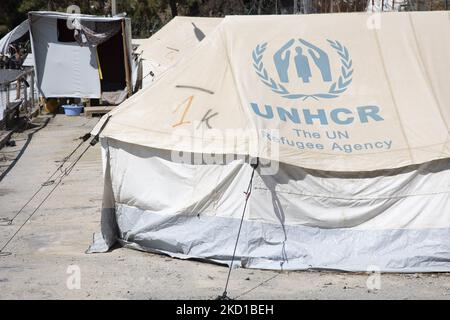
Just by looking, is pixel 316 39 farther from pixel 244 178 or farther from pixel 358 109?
pixel 244 178

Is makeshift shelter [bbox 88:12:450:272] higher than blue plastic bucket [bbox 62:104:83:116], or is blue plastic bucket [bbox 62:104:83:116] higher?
makeshift shelter [bbox 88:12:450:272]

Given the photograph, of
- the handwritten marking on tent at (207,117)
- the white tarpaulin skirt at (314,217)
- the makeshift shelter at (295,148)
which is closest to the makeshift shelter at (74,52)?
the makeshift shelter at (295,148)

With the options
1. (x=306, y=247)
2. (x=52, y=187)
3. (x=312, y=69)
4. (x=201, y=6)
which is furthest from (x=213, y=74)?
(x=201, y=6)

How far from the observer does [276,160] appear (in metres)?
8.37

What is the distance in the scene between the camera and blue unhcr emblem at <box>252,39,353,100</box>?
8.89 metres

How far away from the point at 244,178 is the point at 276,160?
0.47 m

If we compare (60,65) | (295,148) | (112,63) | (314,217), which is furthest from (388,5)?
(60,65)

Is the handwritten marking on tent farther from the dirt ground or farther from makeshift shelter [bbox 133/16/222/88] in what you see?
makeshift shelter [bbox 133/16/222/88]

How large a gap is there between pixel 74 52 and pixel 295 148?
16.5 meters

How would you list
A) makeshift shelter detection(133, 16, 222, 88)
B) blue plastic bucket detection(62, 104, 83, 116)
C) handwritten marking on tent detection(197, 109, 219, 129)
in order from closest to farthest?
handwritten marking on tent detection(197, 109, 219, 129) → makeshift shelter detection(133, 16, 222, 88) → blue plastic bucket detection(62, 104, 83, 116)

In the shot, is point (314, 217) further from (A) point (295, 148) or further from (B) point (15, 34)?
(B) point (15, 34)

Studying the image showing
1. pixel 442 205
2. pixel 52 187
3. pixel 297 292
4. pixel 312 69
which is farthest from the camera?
pixel 52 187

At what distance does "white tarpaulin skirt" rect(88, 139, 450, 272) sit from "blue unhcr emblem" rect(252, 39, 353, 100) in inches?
40.4

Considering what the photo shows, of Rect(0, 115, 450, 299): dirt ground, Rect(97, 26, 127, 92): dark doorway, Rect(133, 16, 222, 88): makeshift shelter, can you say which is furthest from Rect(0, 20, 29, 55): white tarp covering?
Rect(0, 115, 450, 299): dirt ground
